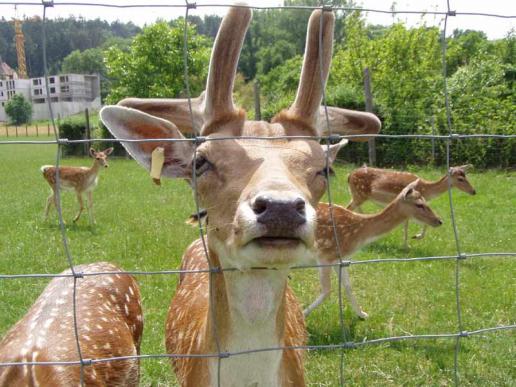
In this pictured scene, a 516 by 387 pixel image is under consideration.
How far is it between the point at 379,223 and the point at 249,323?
11.7 ft

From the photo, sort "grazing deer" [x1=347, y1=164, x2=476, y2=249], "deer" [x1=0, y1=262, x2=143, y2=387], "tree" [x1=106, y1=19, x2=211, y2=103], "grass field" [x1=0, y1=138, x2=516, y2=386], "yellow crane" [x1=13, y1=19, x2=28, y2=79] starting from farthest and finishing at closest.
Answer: "tree" [x1=106, y1=19, x2=211, y2=103] < "grazing deer" [x1=347, y1=164, x2=476, y2=249] < "yellow crane" [x1=13, y1=19, x2=28, y2=79] < "grass field" [x1=0, y1=138, x2=516, y2=386] < "deer" [x1=0, y1=262, x2=143, y2=387]

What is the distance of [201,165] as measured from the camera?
2227 mm

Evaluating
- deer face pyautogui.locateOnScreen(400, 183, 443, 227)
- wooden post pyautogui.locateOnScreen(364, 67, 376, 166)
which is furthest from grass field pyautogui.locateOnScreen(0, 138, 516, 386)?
wooden post pyautogui.locateOnScreen(364, 67, 376, 166)

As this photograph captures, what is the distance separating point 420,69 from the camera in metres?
18.7

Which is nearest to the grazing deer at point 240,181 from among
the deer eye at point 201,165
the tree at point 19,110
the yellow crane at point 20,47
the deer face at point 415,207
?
the deer eye at point 201,165

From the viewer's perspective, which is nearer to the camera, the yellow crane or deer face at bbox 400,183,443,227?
the yellow crane

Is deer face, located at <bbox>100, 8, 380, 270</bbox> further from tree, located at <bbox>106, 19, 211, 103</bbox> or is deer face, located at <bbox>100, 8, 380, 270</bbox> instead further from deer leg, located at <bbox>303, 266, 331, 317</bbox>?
tree, located at <bbox>106, 19, 211, 103</bbox>

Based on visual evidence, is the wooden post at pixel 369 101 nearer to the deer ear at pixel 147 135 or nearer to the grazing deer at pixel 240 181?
the grazing deer at pixel 240 181

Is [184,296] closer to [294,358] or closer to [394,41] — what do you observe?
[294,358]

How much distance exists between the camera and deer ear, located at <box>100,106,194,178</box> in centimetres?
229

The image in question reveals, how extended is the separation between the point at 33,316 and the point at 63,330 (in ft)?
Result: 0.98

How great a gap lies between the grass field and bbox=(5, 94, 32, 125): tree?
1444 centimetres

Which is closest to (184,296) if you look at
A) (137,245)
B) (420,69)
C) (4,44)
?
(137,245)

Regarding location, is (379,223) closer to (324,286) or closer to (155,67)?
(324,286)
